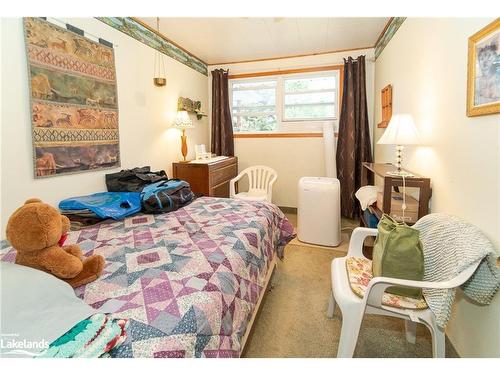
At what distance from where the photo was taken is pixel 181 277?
105cm

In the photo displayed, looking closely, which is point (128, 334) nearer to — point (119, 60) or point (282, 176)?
point (119, 60)

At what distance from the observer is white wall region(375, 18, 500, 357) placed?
117 centimetres

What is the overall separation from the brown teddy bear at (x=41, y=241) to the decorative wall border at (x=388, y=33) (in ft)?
9.88

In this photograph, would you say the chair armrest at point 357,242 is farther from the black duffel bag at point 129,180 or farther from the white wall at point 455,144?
the black duffel bag at point 129,180

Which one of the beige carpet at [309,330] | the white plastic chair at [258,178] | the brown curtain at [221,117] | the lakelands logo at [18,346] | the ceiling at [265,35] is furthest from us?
the brown curtain at [221,117]

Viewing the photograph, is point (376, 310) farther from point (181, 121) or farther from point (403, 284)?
→ point (181, 121)

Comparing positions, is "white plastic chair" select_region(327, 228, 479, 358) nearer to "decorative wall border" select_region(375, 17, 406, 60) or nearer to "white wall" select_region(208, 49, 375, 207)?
"decorative wall border" select_region(375, 17, 406, 60)

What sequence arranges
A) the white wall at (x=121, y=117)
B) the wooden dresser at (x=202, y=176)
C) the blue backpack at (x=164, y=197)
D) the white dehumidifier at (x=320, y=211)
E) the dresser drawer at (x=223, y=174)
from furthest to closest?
the dresser drawer at (x=223, y=174) < the wooden dresser at (x=202, y=176) < the white dehumidifier at (x=320, y=211) < the blue backpack at (x=164, y=197) < the white wall at (x=121, y=117)

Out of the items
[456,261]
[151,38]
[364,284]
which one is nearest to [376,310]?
[364,284]

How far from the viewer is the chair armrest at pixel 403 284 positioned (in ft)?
3.46

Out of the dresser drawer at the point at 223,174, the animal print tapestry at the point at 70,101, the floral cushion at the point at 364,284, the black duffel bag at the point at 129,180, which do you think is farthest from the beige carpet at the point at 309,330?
the animal print tapestry at the point at 70,101

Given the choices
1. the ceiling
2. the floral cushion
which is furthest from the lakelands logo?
the ceiling

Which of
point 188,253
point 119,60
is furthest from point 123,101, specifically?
point 188,253
